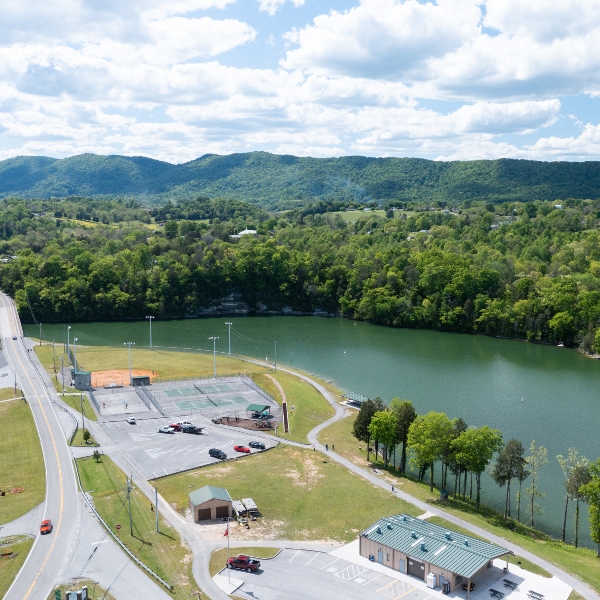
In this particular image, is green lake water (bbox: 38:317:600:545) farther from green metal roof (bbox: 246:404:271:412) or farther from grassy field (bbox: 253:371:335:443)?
green metal roof (bbox: 246:404:271:412)

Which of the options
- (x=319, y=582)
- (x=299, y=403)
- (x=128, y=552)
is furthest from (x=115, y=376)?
(x=319, y=582)

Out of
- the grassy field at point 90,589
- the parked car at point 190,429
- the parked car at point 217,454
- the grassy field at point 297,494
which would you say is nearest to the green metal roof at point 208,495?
the grassy field at point 297,494

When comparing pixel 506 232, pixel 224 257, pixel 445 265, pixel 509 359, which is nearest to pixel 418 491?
pixel 509 359

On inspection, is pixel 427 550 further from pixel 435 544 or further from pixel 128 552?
pixel 128 552

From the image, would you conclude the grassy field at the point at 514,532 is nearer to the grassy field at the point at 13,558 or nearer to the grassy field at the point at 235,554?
the grassy field at the point at 235,554

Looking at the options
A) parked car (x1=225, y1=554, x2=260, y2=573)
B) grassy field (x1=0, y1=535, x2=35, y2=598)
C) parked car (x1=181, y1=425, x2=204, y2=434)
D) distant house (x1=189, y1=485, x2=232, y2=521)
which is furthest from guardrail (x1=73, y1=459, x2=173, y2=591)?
parked car (x1=181, y1=425, x2=204, y2=434)

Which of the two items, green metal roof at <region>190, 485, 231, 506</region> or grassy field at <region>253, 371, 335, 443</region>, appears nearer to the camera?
green metal roof at <region>190, 485, 231, 506</region>
